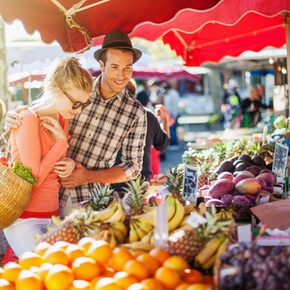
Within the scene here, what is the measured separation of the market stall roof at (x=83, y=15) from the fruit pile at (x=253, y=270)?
8.60 feet

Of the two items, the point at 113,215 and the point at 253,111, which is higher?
the point at 113,215

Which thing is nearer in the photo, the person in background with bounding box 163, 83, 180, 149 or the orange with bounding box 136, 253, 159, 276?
the orange with bounding box 136, 253, 159, 276

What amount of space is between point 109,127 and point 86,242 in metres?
1.81

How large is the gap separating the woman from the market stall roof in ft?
2.46

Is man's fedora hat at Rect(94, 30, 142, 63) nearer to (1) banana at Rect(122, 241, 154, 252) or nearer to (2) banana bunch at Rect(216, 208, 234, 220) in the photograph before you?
(2) banana bunch at Rect(216, 208, 234, 220)

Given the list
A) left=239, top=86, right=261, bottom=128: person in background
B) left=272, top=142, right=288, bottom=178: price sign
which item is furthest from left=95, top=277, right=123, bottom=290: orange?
left=239, top=86, right=261, bottom=128: person in background

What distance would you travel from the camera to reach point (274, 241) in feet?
9.98

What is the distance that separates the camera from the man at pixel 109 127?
4.33 metres

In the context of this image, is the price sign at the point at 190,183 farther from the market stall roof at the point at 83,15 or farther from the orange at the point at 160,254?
the market stall roof at the point at 83,15

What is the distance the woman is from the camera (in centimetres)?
362

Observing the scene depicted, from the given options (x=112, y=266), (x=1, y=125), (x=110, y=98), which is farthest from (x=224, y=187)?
(x=1, y=125)

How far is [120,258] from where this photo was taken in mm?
2605

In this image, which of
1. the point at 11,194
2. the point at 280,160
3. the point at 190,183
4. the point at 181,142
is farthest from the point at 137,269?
the point at 181,142

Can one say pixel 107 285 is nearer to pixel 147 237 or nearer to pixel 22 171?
pixel 147 237
